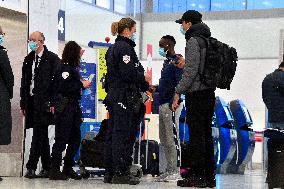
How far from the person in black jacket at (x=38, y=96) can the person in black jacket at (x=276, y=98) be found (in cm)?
222

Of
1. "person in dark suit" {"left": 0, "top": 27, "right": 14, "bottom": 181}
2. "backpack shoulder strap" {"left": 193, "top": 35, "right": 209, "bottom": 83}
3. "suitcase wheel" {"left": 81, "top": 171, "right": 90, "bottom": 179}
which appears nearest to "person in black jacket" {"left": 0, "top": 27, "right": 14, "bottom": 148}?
"person in dark suit" {"left": 0, "top": 27, "right": 14, "bottom": 181}

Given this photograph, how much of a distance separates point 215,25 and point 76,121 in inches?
285

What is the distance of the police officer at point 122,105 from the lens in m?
6.64

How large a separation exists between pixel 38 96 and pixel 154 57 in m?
7.08

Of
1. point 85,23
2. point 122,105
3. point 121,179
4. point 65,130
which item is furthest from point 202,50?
point 85,23

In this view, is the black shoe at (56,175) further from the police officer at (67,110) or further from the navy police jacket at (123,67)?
the navy police jacket at (123,67)

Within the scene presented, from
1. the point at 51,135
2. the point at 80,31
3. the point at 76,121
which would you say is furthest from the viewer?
the point at 80,31

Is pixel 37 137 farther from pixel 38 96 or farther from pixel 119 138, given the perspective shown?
pixel 119 138

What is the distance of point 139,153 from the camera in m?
8.47

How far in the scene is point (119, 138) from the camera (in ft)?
21.8

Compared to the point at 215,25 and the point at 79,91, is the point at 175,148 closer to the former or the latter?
the point at 79,91

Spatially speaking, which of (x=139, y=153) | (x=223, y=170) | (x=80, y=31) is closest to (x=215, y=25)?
(x=80, y=31)

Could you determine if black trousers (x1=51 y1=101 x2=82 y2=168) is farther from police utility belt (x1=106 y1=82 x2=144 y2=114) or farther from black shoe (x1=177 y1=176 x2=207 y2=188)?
black shoe (x1=177 y1=176 x2=207 y2=188)

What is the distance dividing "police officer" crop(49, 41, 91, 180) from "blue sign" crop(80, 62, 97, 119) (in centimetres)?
268
